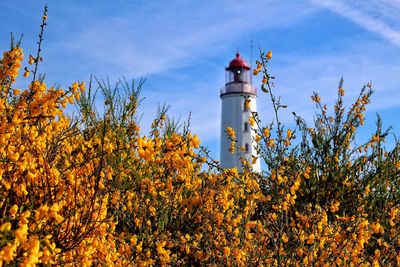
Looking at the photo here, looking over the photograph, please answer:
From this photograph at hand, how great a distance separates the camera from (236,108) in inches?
1206

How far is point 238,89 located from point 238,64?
1.55 m

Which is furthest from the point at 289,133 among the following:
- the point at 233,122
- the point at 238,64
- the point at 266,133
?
the point at 238,64

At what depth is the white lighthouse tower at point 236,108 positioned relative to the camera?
2925 cm

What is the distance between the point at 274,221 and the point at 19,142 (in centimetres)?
257

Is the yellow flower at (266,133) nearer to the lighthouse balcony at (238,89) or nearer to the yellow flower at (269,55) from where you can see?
the yellow flower at (269,55)

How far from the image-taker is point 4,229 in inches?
98.6

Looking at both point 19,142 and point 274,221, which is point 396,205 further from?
point 19,142

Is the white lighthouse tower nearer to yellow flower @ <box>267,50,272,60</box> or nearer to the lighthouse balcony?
the lighthouse balcony

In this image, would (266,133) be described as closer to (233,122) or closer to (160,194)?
(160,194)

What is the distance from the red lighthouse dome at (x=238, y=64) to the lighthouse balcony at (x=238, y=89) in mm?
1042

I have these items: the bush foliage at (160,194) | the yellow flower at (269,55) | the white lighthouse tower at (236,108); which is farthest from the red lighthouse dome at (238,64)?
the yellow flower at (269,55)

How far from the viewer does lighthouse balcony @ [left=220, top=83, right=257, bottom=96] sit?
1225 inches

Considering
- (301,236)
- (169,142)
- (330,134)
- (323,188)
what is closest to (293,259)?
(301,236)

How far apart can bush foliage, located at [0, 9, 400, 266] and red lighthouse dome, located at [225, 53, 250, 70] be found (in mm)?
22787
